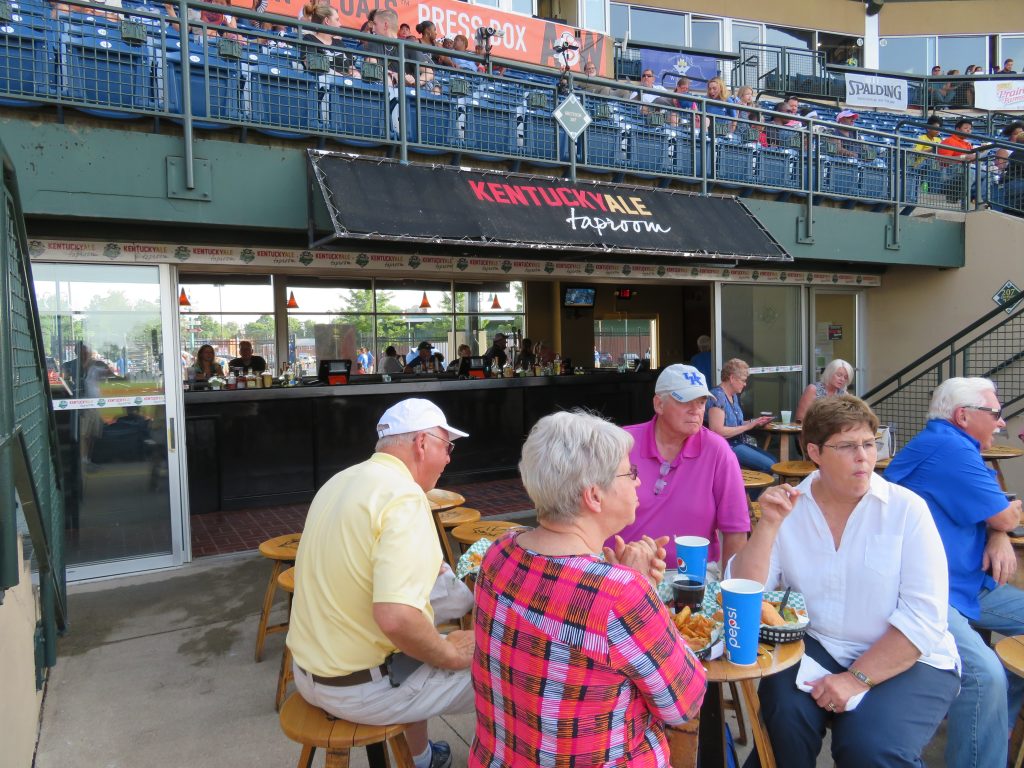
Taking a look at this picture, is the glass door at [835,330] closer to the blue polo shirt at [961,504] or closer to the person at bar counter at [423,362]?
the person at bar counter at [423,362]

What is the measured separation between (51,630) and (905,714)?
137 inches

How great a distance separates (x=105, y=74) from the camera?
511cm

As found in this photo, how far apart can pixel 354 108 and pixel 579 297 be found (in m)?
8.12

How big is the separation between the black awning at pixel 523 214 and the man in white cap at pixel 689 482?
115 inches

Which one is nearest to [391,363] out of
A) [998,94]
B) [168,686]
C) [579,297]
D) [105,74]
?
[579,297]

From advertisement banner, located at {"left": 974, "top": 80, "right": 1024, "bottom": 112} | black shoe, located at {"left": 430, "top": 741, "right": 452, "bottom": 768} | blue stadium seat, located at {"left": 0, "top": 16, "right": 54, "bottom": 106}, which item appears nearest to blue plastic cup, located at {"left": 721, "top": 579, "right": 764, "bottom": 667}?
black shoe, located at {"left": 430, "top": 741, "right": 452, "bottom": 768}

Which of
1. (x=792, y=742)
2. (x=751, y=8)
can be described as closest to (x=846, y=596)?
(x=792, y=742)

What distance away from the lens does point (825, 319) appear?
10266 mm

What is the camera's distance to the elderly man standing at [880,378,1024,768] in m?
2.33

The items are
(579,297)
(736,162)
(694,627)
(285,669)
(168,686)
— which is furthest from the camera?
(579,297)

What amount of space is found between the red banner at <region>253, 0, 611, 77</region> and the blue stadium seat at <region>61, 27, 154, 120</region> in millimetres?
5974

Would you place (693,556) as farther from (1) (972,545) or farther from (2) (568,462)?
(1) (972,545)

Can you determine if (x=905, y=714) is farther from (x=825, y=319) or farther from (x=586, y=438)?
(x=825, y=319)

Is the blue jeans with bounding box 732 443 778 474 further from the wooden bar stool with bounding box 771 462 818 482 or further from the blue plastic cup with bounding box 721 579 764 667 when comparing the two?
the blue plastic cup with bounding box 721 579 764 667
